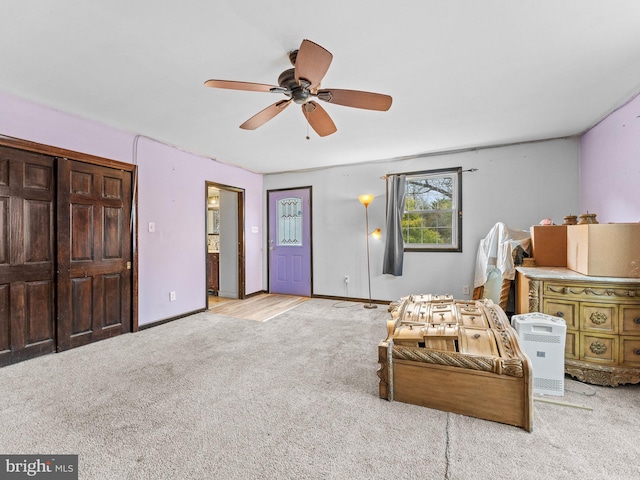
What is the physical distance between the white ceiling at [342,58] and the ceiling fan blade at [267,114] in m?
0.29

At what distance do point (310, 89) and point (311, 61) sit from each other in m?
0.36

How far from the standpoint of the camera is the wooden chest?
1.77 m

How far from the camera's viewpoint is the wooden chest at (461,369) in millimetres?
1771

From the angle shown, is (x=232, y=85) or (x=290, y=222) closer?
(x=232, y=85)

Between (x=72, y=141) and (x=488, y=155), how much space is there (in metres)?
5.25

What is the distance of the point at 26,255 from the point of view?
2.82 meters

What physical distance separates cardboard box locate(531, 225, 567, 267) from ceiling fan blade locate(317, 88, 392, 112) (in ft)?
7.60

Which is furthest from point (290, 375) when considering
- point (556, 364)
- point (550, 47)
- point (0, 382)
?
point (550, 47)

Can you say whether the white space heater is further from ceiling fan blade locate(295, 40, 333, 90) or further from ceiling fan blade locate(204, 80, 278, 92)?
ceiling fan blade locate(204, 80, 278, 92)

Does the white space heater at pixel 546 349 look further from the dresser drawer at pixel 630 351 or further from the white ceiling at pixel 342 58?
the white ceiling at pixel 342 58

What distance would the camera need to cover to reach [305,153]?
4543 millimetres

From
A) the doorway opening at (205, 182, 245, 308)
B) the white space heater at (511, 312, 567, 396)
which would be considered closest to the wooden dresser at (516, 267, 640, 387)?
the white space heater at (511, 312, 567, 396)

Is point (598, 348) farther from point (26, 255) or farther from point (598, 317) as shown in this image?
point (26, 255)

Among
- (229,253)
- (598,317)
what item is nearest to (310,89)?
(598,317)
